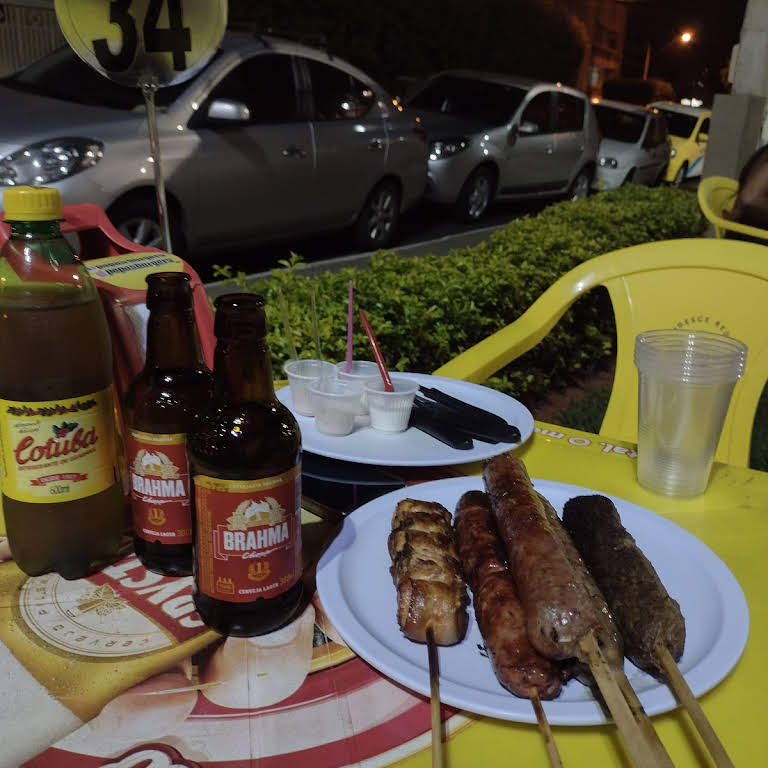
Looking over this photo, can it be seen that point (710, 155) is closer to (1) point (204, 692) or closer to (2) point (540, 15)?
(1) point (204, 692)

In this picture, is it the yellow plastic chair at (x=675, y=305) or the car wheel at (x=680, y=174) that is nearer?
the yellow plastic chair at (x=675, y=305)

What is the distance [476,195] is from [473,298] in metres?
7.88

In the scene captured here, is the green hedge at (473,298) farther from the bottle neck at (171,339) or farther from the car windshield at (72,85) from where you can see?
the car windshield at (72,85)

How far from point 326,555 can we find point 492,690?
15.9 inches

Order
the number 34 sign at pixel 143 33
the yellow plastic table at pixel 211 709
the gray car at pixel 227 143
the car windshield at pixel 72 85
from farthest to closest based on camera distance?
the car windshield at pixel 72 85
the gray car at pixel 227 143
the number 34 sign at pixel 143 33
the yellow plastic table at pixel 211 709

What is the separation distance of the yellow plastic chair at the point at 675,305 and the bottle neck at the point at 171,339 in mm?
1359

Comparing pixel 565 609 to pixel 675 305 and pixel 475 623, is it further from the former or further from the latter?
pixel 675 305

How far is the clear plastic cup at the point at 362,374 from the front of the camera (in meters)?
1.83

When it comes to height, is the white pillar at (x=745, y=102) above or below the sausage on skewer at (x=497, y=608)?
above

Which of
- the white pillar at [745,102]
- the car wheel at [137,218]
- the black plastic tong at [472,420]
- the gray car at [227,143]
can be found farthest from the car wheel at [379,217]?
the black plastic tong at [472,420]

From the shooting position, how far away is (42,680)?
1.06 metres

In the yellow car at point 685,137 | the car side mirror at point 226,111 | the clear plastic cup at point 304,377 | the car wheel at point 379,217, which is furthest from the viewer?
the yellow car at point 685,137

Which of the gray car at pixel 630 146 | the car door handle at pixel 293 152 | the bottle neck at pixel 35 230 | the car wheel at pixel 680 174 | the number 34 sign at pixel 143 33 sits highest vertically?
the number 34 sign at pixel 143 33

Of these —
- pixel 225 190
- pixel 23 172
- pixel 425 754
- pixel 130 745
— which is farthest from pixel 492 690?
pixel 225 190
